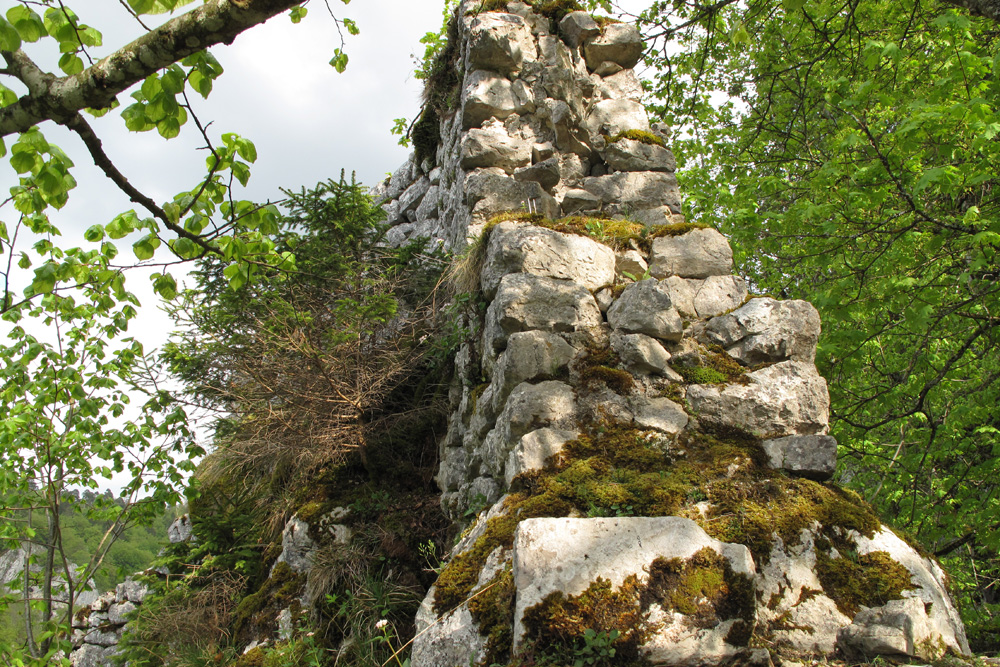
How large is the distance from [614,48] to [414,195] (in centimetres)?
294

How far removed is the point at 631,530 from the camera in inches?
103

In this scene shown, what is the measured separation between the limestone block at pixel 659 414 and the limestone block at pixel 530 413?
14.7 inches

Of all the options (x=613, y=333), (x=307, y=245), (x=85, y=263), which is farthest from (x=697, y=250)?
(x=85, y=263)

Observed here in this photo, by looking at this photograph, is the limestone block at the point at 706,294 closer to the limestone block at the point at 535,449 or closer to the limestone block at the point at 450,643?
the limestone block at the point at 535,449

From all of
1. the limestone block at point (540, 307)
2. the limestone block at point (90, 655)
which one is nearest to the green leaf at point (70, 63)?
the limestone block at point (540, 307)

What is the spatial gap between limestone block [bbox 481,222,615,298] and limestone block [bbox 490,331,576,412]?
0.55m

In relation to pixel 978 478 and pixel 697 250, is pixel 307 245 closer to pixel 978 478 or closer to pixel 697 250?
pixel 697 250

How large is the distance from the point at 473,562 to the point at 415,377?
2586mm

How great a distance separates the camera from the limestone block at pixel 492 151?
17.8ft

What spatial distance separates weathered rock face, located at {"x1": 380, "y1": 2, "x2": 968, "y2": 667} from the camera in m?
2.44

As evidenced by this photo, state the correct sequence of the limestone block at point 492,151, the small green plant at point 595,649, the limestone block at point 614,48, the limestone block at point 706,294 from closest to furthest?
the small green plant at point 595,649 < the limestone block at point 706,294 < the limestone block at point 492,151 < the limestone block at point 614,48

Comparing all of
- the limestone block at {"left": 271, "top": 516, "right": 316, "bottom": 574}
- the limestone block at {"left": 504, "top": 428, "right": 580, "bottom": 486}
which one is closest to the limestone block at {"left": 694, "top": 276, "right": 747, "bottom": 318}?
the limestone block at {"left": 504, "top": 428, "right": 580, "bottom": 486}

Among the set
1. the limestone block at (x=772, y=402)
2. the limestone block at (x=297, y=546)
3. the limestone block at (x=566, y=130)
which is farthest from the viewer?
the limestone block at (x=566, y=130)

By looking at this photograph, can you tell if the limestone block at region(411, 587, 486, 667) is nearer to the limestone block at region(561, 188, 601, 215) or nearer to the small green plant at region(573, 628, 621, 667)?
the small green plant at region(573, 628, 621, 667)
